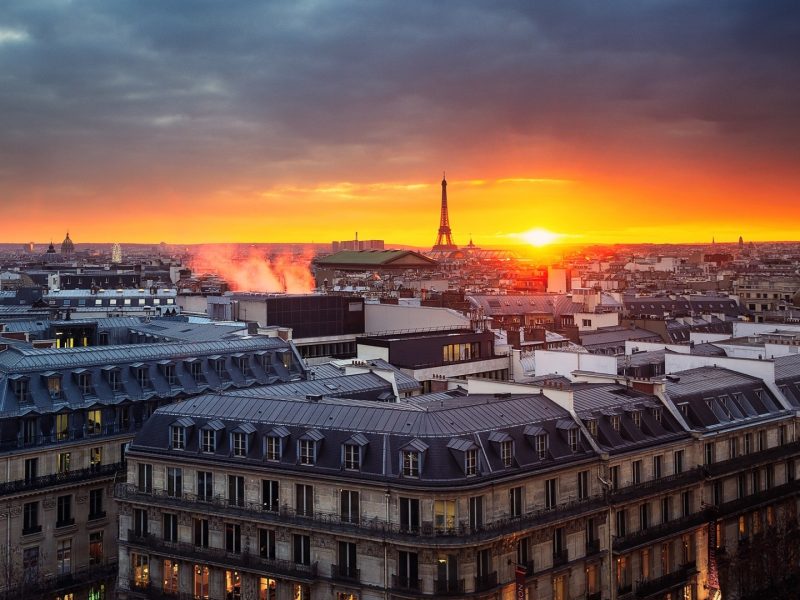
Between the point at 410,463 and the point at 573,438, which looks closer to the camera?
the point at 410,463

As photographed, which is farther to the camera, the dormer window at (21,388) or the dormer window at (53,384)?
the dormer window at (53,384)

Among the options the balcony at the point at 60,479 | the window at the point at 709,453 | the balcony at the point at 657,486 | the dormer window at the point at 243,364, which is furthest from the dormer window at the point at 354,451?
the dormer window at the point at 243,364

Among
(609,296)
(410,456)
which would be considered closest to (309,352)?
(410,456)

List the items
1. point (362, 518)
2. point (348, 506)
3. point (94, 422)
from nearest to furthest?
point (362, 518)
point (348, 506)
point (94, 422)

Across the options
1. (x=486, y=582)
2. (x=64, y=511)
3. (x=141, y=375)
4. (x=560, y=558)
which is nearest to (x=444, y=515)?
(x=486, y=582)

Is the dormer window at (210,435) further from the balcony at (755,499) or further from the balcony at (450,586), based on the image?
the balcony at (755,499)

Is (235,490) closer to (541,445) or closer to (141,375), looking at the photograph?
(541,445)
